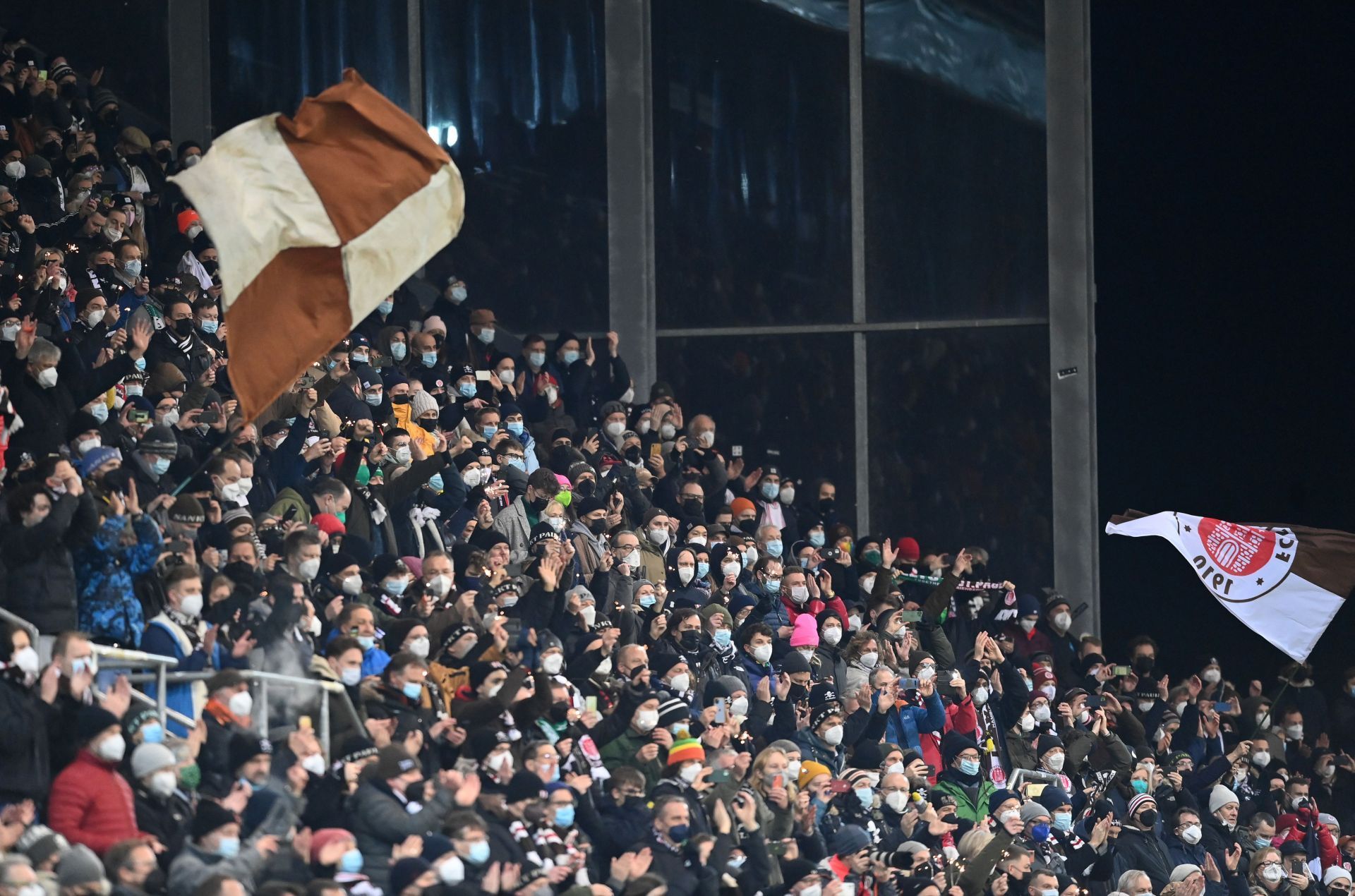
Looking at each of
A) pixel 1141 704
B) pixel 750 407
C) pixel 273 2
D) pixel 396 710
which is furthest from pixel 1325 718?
pixel 273 2

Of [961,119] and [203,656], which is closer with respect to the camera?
[203,656]

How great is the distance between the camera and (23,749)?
8125mm

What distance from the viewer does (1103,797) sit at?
1453cm

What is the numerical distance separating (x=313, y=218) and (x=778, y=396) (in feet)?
35.0

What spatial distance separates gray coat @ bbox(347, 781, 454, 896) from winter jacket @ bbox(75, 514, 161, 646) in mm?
1400

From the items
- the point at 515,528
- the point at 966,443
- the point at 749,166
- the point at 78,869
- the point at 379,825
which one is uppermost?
the point at 749,166

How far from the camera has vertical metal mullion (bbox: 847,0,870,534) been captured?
20.1 metres

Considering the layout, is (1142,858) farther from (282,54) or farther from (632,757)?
(282,54)

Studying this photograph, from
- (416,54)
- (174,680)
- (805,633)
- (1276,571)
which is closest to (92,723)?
(174,680)

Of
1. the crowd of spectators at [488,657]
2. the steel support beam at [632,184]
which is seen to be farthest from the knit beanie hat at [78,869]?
the steel support beam at [632,184]

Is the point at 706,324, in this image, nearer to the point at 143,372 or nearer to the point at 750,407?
the point at 750,407

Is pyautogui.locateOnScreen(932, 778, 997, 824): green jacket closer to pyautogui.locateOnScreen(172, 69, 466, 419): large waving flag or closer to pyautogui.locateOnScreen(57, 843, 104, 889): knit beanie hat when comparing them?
pyautogui.locateOnScreen(172, 69, 466, 419): large waving flag

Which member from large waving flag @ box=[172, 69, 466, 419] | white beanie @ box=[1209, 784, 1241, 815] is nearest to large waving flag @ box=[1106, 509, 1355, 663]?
white beanie @ box=[1209, 784, 1241, 815]

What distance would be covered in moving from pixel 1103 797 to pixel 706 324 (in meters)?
7.60
